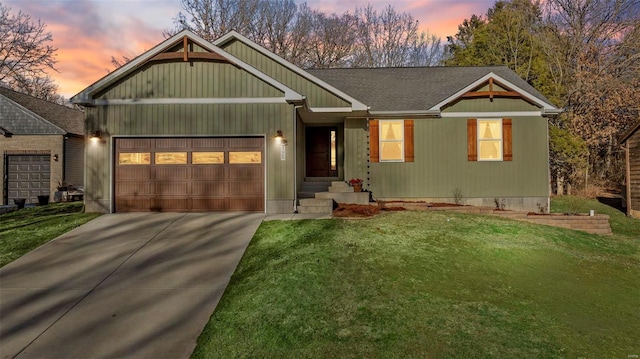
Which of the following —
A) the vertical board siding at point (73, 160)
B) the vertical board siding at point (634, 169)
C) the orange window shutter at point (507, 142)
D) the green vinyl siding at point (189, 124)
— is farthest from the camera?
the vertical board siding at point (73, 160)

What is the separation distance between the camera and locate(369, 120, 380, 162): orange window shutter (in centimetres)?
1242

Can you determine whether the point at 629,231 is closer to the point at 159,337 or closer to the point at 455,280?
the point at 455,280

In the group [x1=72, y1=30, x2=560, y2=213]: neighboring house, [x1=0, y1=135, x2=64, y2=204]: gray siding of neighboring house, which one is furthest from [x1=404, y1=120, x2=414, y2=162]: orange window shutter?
[x1=0, y1=135, x2=64, y2=204]: gray siding of neighboring house

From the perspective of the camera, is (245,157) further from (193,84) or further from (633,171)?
(633,171)

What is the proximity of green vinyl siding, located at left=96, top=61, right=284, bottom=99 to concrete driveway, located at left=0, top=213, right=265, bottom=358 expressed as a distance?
4.07 m

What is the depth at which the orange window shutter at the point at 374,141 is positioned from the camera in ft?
40.8

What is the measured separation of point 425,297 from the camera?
438cm

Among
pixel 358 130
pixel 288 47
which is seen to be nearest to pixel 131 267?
pixel 358 130

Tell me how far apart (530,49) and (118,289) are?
26486 millimetres

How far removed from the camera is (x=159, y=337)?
3848 mm

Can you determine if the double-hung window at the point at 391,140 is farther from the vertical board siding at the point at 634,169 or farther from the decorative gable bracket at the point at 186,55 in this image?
the vertical board siding at the point at 634,169

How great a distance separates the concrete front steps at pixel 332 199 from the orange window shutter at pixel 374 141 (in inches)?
64.2

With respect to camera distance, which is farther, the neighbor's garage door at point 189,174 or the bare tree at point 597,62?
the bare tree at point 597,62

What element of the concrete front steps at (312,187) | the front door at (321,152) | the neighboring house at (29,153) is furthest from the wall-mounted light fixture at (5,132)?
the concrete front steps at (312,187)
